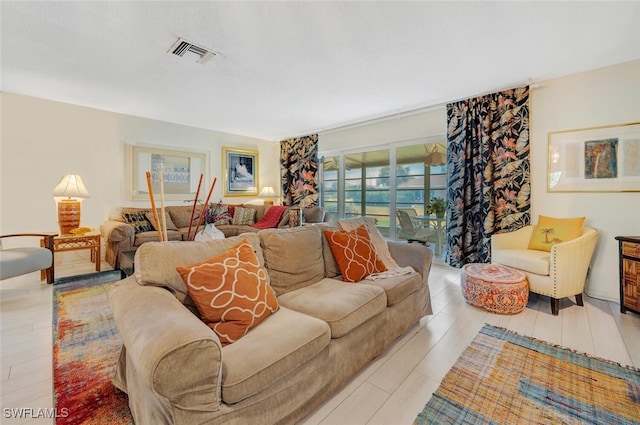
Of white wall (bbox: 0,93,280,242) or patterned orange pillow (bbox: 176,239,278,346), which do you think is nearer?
patterned orange pillow (bbox: 176,239,278,346)

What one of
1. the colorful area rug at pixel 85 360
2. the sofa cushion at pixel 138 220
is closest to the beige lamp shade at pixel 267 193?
the sofa cushion at pixel 138 220

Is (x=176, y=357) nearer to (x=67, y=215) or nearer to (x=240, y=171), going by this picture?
(x=67, y=215)

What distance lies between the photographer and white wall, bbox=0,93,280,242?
351 centimetres

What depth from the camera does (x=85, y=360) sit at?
174 cm

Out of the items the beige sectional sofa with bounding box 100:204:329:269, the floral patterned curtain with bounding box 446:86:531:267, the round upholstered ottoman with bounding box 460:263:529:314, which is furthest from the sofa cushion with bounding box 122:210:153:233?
the floral patterned curtain with bounding box 446:86:531:267

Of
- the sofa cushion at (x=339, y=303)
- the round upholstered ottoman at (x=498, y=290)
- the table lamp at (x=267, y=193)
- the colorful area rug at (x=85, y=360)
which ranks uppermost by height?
the table lamp at (x=267, y=193)

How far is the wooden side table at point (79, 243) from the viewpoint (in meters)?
3.39

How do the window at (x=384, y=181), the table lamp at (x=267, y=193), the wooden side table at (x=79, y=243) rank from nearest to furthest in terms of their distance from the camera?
the wooden side table at (x=79, y=243) < the window at (x=384, y=181) < the table lamp at (x=267, y=193)

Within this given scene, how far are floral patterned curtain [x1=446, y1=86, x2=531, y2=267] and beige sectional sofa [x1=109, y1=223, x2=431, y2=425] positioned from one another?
181 cm

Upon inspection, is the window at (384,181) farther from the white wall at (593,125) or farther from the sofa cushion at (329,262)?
the sofa cushion at (329,262)

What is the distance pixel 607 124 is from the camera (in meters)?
2.76

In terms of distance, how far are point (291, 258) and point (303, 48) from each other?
6.05ft

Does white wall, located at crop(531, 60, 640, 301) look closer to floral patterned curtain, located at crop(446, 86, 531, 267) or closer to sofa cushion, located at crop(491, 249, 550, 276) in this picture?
floral patterned curtain, located at crop(446, 86, 531, 267)

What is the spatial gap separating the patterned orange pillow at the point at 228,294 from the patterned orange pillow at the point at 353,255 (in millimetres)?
731
